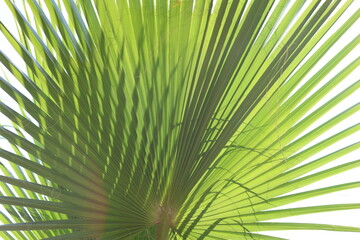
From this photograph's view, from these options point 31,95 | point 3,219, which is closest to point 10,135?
point 31,95

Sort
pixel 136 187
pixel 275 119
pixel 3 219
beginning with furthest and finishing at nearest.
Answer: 1. pixel 3 219
2. pixel 275 119
3. pixel 136 187

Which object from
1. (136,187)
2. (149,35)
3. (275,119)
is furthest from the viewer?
(275,119)

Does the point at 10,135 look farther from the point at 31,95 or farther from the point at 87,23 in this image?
the point at 87,23

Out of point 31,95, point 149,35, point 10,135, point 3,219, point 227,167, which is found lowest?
point 3,219

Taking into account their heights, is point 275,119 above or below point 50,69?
above

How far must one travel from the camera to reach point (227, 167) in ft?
5.08

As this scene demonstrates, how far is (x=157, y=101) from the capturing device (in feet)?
4.59

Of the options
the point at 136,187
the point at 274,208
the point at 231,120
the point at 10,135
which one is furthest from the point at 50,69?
the point at 274,208

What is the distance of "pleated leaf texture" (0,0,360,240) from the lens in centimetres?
131

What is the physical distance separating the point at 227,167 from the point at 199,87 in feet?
1.08

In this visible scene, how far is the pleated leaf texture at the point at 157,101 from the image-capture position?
51.7 inches

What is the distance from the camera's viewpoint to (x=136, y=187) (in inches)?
57.3

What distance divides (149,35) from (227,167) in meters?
0.49

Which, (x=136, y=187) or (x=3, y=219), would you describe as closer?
(x=136, y=187)
